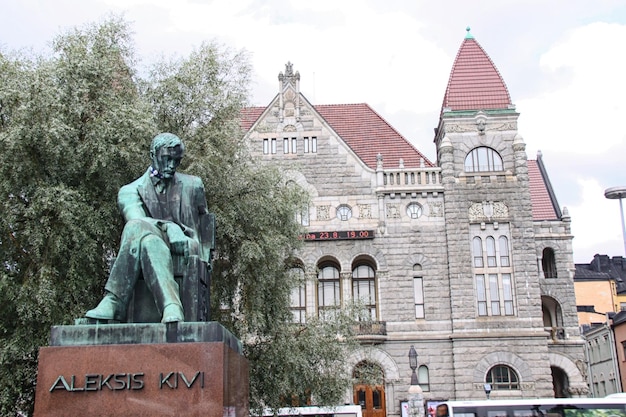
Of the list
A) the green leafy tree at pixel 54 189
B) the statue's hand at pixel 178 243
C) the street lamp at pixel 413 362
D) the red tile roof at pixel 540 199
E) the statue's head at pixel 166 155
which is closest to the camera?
the statue's hand at pixel 178 243

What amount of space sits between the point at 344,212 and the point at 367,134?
583 cm

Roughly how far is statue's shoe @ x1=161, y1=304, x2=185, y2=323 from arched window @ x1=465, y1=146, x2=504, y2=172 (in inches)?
1059

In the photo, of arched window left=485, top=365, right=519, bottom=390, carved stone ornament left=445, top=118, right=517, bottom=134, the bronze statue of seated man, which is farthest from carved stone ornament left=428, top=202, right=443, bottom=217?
the bronze statue of seated man

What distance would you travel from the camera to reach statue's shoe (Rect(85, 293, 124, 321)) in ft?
23.5

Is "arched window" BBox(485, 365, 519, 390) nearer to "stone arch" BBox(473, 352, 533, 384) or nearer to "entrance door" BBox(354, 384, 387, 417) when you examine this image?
"stone arch" BBox(473, 352, 533, 384)

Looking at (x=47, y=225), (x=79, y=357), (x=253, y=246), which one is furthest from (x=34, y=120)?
(x=79, y=357)

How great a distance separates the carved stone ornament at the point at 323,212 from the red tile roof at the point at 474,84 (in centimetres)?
706

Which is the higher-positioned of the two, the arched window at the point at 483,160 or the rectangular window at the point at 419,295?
the arched window at the point at 483,160

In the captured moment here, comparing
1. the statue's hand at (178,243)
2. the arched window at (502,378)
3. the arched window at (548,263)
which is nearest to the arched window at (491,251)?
the arched window at (502,378)

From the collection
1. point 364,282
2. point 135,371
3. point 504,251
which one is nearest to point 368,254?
point 364,282

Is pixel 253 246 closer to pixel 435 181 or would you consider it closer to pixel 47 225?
pixel 47 225

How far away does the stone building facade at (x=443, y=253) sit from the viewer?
30625mm

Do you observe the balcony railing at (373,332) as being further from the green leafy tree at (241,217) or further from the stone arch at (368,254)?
the green leafy tree at (241,217)

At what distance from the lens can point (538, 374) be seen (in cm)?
3042
